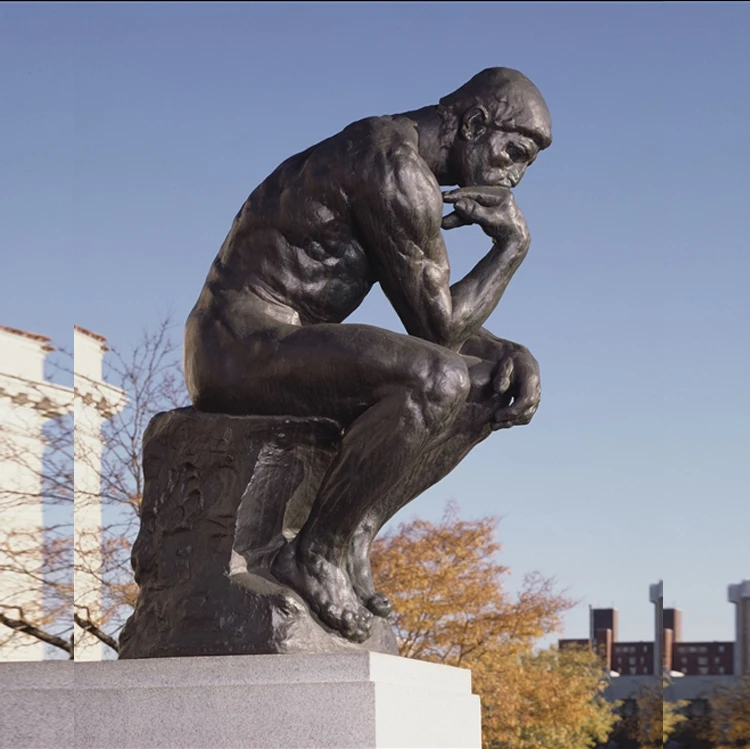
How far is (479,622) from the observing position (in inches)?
682

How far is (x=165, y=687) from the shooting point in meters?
4.53

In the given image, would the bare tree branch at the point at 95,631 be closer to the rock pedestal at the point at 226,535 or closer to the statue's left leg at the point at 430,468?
the rock pedestal at the point at 226,535

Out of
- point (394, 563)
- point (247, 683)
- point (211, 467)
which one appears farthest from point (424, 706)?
point (394, 563)

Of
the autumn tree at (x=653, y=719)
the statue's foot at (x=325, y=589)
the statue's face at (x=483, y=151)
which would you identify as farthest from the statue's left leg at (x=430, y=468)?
the autumn tree at (x=653, y=719)

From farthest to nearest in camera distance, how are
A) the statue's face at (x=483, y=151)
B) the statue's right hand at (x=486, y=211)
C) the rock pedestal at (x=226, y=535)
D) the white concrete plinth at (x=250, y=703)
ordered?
the statue's face at (x=483, y=151), the statue's right hand at (x=486, y=211), the rock pedestal at (x=226, y=535), the white concrete plinth at (x=250, y=703)

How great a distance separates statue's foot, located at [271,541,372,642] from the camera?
471 cm

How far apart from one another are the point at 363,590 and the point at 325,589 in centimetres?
24

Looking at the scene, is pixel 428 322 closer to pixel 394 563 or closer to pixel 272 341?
pixel 272 341

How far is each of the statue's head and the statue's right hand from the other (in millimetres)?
131

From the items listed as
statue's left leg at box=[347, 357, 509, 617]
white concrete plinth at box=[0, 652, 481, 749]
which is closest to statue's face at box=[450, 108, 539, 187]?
statue's left leg at box=[347, 357, 509, 617]

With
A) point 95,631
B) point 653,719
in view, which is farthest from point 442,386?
point 653,719

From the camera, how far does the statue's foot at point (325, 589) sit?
15.4 ft

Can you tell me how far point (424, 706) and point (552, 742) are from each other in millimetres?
16377

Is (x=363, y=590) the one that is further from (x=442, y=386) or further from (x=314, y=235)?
(x=314, y=235)
